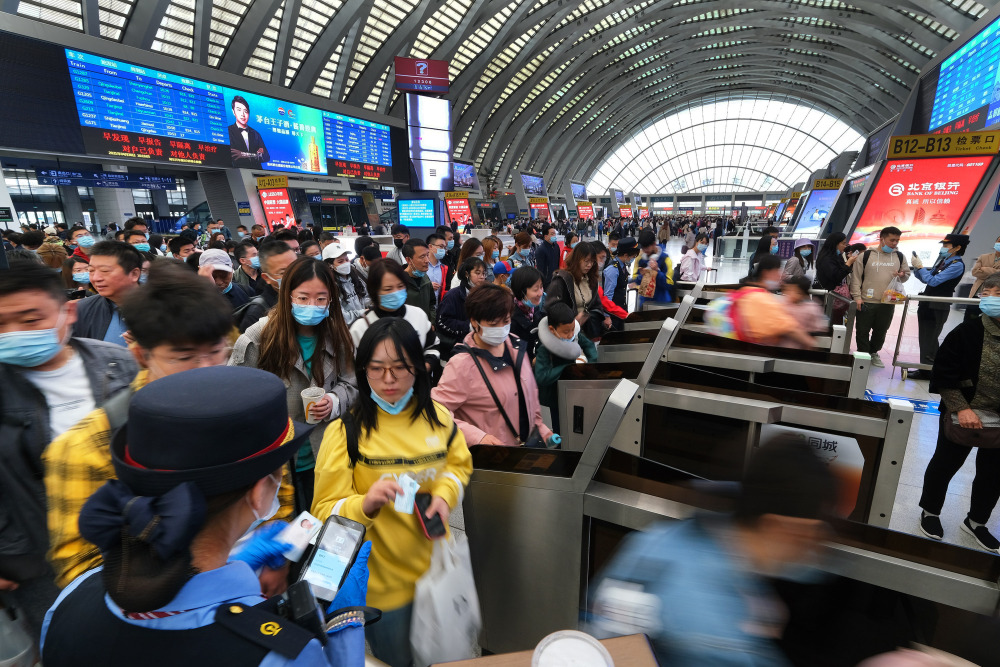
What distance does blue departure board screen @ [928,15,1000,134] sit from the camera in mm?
10438

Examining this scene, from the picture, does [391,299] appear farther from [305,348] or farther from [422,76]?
[422,76]

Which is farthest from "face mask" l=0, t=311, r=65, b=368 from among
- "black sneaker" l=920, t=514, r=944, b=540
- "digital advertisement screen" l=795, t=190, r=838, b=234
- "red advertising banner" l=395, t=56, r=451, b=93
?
"digital advertisement screen" l=795, t=190, r=838, b=234

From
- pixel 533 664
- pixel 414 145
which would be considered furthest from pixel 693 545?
pixel 414 145

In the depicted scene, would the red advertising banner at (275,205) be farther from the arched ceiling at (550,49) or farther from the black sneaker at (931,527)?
the black sneaker at (931,527)

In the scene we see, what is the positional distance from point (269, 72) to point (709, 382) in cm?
2158

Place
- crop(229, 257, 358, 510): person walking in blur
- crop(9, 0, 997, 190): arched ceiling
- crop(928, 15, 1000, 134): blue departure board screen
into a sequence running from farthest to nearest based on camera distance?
1. crop(9, 0, 997, 190): arched ceiling
2. crop(928, 15, 1000, 134): blue departure board screen
3. crop(229, 257, 358, 510): person walking in blur

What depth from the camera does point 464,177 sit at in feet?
88.9

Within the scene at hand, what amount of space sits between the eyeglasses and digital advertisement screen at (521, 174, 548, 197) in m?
36.2

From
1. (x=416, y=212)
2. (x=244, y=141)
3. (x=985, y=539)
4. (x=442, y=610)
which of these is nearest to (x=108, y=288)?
(x=442, y=610)

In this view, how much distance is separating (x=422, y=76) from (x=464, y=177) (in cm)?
1043

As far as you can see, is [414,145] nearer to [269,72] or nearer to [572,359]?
[269,72]

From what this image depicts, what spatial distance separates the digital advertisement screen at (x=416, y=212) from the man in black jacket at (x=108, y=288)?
1271cm

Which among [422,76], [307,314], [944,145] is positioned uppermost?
[422,76]

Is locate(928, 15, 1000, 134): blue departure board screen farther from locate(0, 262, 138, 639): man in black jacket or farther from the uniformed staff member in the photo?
locate(0, 262, 138, 639): man in black jacket
